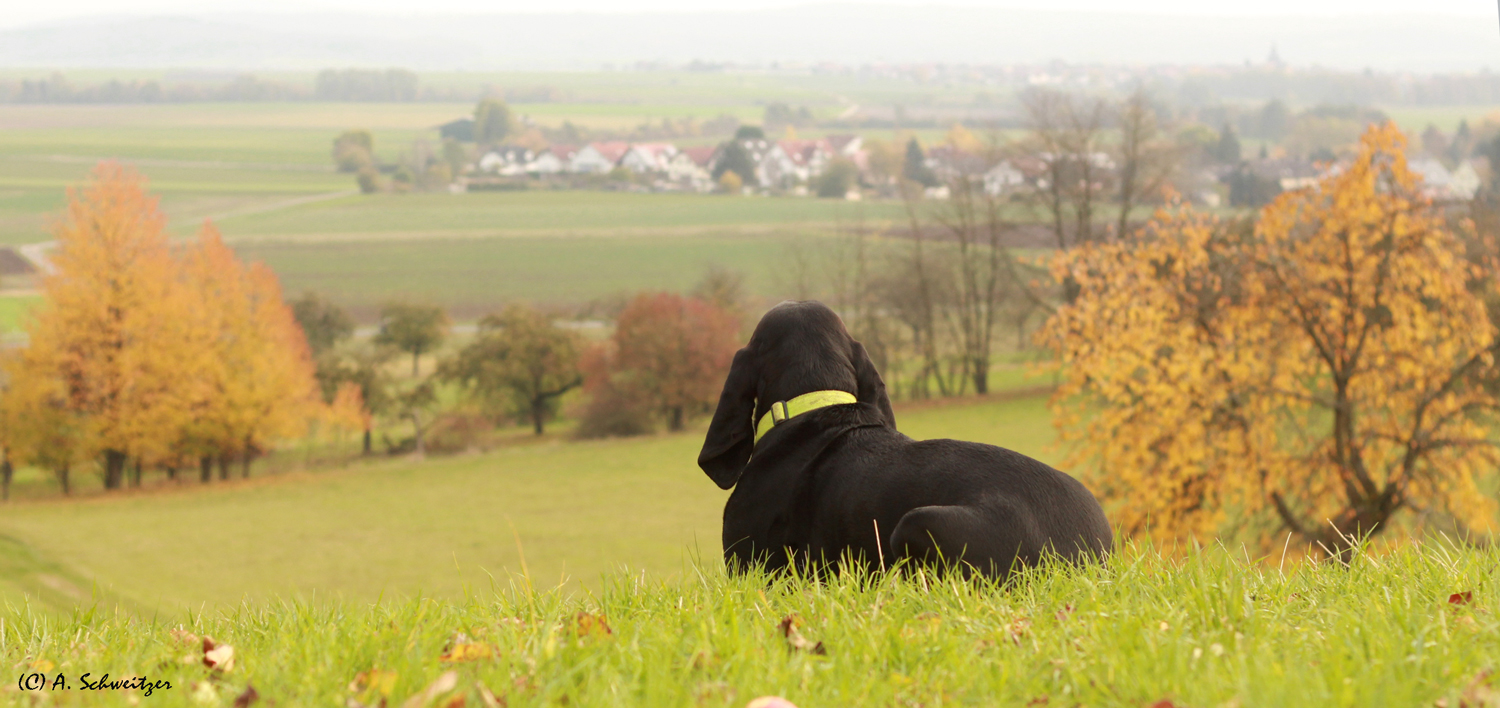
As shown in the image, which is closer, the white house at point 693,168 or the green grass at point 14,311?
the green grass at point 14,311

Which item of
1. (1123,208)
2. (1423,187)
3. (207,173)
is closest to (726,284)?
(1123,208)

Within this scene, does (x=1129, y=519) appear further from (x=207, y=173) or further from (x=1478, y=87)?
(x=1478, y=87)

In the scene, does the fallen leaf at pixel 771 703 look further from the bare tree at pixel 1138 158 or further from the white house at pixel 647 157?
the white house at pixel 647 157

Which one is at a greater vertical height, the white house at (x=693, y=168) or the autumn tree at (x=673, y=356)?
the white house at (x=693, y=168)

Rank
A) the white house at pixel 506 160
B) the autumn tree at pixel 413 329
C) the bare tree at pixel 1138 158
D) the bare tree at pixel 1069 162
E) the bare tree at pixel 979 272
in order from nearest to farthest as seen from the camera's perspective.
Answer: the bare tree at pixel 1138 158
the bare tree at pixel 1069 162
the bare tree at pixel 979 272
the autumn tree at pixel 413 329
the white house at pixel 506 160

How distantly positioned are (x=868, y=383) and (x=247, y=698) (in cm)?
287

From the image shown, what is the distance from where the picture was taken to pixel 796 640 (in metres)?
3.05

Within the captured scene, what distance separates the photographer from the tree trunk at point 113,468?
4503 centimetres

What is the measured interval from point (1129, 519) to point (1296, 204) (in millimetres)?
5743

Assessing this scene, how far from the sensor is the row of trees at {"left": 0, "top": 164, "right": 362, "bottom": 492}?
42.8 m

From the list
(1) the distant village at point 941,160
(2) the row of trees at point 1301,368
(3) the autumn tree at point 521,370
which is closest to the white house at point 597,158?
(1) the distant village at point 941,160

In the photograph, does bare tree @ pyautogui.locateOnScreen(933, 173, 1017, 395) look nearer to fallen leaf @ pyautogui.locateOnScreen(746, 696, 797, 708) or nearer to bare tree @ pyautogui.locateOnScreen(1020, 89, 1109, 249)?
bare tree @ pyautogui.locateOnScreen(1020, 89, 1109, 249)

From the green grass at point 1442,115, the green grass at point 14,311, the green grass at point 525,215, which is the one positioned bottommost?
the green grass at point 14,311

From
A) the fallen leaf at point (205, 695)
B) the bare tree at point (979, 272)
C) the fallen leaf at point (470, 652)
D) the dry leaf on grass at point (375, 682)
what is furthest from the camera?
the bare tree at point (979, 272)
